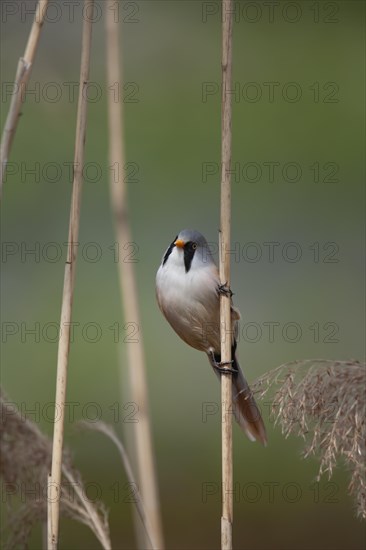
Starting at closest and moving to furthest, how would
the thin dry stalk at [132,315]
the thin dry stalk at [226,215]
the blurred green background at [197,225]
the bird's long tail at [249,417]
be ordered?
the thin dry stalk at [226,215] < the thin dry stalk at [132,315] < the bird's long tail at [249,417] < the blurred green background at [197,225]

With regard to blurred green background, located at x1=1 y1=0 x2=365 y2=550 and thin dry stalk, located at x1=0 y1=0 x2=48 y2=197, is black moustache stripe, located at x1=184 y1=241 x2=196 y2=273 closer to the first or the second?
thin dry stalk, located at x1=0 y1=0 x2=48 y2=197

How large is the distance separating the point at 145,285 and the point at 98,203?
103 cm

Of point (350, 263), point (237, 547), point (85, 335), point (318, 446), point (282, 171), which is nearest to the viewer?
point (318, 446)

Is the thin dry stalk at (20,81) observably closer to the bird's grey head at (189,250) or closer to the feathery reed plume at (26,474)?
the feathery reed plume at (26,474)

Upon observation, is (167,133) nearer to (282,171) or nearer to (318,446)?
(282,171)

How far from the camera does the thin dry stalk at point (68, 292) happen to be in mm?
1887

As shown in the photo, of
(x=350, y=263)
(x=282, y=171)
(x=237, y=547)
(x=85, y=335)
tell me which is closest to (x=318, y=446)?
(x=237, y=547)

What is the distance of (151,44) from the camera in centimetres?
707

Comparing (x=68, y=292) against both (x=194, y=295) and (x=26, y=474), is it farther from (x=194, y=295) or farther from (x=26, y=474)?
(x=194, y=295)

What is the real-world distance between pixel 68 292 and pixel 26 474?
0.55m

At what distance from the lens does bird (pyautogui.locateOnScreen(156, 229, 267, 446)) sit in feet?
8.78

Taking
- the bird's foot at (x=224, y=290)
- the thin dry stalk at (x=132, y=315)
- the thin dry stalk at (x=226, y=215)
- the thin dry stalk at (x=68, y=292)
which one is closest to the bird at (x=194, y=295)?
the thin dry stalk at (x=132, y=315)

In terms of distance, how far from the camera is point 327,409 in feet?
5.89

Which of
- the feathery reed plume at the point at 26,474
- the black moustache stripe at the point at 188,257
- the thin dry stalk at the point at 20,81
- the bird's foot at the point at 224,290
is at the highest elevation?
the thin dry stalk at the point at 20,81
